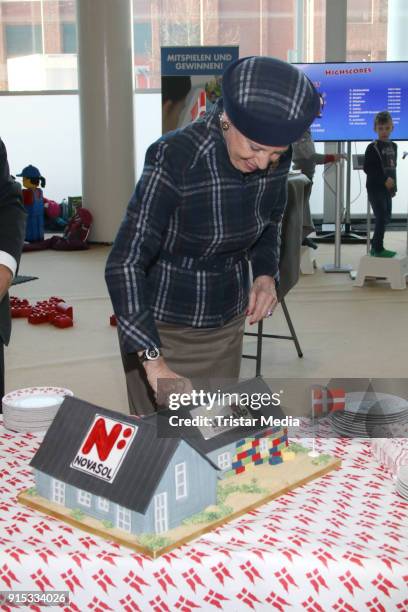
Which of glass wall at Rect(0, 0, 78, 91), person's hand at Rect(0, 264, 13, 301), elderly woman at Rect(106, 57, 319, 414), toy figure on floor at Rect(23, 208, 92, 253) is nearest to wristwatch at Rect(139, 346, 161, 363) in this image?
elderly woman at Rect(106, 57, 319, 414)

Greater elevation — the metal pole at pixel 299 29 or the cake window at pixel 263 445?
the metal pole at pixel 299 29

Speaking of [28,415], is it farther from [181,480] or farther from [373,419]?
[373,419]

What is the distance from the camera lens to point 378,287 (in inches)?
265

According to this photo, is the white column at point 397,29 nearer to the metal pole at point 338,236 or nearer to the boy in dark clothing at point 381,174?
the metal pole at point 338,236

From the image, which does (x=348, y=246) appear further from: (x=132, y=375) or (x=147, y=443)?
(x=147, y=443)

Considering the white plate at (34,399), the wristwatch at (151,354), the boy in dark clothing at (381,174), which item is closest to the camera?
the wristwatch at (151,354)

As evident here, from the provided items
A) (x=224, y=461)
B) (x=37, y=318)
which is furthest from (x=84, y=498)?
(x=37, y=318)

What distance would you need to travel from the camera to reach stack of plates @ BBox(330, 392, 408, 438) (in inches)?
71.9

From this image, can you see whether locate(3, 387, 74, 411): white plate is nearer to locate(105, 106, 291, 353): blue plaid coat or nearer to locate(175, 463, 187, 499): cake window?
locate(105, 106, 291, 353): blue plaid coat

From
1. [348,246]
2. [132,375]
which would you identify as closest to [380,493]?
[132,375]

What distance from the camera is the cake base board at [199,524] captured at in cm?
138

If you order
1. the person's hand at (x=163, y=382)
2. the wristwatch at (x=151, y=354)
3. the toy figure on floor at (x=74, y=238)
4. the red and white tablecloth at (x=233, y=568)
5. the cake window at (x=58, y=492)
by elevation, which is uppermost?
the wristwatch at (x=151, y=354)

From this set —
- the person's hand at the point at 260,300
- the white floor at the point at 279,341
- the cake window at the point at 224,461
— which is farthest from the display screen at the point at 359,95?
the cake window at the point at 224,461

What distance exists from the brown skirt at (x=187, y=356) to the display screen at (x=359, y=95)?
16.5 ft
